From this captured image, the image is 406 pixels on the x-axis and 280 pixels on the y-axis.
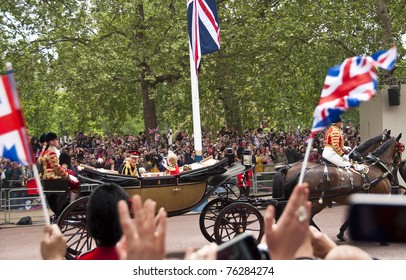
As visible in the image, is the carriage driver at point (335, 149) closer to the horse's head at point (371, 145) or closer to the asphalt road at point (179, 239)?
the horse's head at point (371, 145)

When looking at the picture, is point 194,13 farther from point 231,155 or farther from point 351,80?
point 351,80

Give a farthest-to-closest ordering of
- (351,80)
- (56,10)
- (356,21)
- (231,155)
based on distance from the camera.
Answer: (56,10)
(356,21)
(231,155)
(351,80)

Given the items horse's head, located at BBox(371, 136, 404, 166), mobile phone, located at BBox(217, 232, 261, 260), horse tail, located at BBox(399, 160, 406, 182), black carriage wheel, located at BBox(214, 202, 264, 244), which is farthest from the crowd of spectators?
mobile phone, located at BBox(217, 232, 261, 260)

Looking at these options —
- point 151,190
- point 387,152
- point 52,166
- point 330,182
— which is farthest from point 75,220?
point 387,152

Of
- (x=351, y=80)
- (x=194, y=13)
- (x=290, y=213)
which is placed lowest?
(x=290, y=213)

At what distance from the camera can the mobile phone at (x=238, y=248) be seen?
6.41 ft

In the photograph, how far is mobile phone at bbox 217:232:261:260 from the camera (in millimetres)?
1955

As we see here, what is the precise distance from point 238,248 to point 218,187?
8.69 m

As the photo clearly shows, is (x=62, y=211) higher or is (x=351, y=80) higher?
(x=351, y=80)

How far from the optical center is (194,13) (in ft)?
46.6

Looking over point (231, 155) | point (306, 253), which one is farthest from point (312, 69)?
point (306, 253)

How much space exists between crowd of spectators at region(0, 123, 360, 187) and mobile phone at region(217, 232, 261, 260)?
16.6 metres

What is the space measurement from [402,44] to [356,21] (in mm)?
1640

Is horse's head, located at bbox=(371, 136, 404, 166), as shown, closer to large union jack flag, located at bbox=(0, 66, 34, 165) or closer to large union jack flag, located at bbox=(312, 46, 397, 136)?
large union jack flag, located at bbox=(312, 46, 397, 136)
